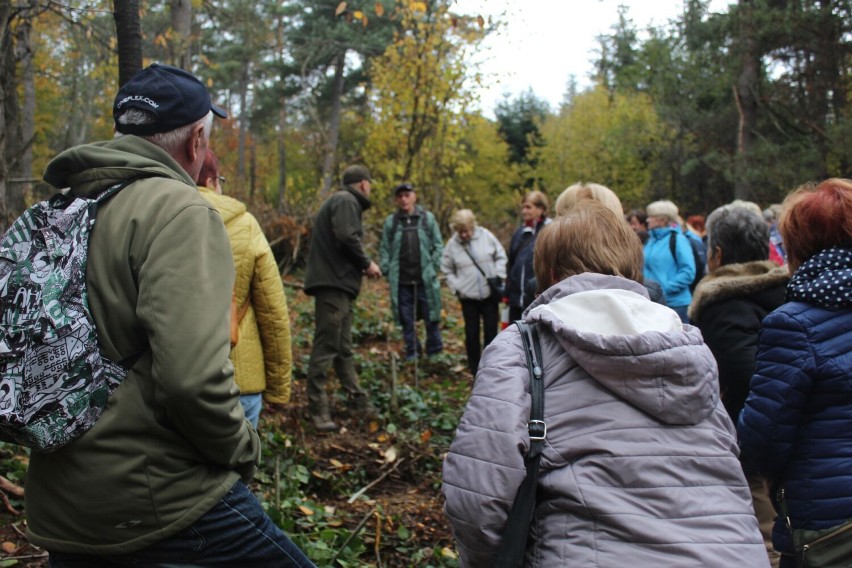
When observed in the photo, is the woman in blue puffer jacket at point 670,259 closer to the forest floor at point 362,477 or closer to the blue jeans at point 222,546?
the forest floor at point 362,477

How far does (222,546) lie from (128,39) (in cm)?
264

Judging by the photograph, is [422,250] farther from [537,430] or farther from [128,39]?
[537,430]

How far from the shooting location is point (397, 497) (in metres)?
4.97

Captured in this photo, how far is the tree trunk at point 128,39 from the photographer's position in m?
3.48

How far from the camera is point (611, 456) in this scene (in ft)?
5.71

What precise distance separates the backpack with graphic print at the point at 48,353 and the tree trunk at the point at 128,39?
1.99 metres

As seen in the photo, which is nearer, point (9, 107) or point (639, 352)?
point (639, 352)

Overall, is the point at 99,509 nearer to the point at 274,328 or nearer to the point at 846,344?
the point at 274,328

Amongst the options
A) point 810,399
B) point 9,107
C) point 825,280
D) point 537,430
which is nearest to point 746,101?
point 9,107

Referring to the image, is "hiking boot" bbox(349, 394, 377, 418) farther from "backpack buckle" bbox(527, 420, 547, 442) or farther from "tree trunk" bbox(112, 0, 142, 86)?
"backpack buckle" bbox(527, 420, 547, 442)

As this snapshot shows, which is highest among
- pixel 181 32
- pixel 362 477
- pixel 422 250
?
pixel 181 32

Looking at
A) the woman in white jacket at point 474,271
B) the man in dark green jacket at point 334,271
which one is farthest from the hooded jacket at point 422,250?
the man in dark green jacket at point 334,271

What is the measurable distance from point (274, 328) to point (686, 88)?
80.7 ft

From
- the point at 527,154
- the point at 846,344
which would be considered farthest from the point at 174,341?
the point at 527,154
